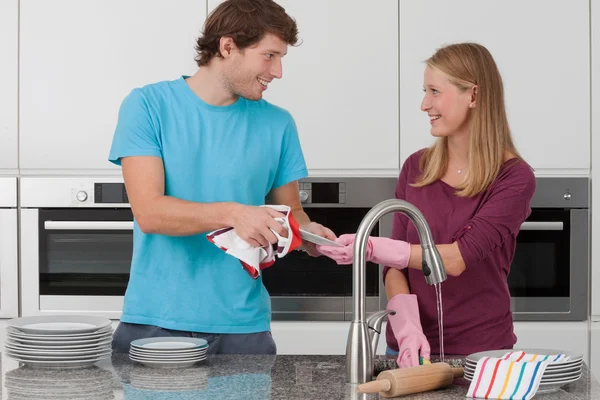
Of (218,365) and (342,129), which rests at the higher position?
(342,129)

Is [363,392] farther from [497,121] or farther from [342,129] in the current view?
[342,129]

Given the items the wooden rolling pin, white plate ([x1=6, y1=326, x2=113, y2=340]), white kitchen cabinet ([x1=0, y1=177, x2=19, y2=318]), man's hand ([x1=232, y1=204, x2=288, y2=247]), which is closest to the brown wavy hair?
man's hand ([x1=232, y1=204, x2=288, y2=247])

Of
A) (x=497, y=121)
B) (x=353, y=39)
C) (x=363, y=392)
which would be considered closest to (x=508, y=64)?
(x=353, y=39)

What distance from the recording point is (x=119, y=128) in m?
2.09

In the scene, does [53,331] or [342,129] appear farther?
[342,129]

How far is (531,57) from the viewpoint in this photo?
3137 mm

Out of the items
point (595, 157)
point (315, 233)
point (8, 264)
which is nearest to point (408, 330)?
point (315, 233)

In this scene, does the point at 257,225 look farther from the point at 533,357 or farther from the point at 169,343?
the point at 533,357

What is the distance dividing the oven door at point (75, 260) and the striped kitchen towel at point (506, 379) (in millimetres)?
1826

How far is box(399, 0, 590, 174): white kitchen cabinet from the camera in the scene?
10.3 ft

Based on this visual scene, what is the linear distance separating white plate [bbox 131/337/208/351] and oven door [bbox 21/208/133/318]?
4.27 feet

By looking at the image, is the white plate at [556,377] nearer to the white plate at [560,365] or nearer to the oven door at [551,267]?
the white plate at [560,365]

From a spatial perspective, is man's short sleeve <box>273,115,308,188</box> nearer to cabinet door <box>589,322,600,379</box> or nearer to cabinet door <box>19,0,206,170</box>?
cabinet door <box>19,0,206,170</box>

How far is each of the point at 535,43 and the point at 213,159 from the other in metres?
1.52
